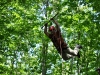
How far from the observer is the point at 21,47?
19.9 meters

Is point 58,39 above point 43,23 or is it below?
above

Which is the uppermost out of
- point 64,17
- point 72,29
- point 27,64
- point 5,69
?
point 64,17

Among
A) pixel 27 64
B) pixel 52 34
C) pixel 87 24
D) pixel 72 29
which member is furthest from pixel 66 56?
pixel 27 64

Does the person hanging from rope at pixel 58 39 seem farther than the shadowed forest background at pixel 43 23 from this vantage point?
No

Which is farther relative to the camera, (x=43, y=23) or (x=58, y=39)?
(x=43, y=23)

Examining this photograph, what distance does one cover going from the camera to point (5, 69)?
16.2m

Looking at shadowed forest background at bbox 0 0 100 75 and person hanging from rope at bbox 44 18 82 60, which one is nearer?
person hanging from rope at bbox 44 18 82 60

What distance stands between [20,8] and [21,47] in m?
3.45

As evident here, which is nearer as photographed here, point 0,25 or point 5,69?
point 0,25

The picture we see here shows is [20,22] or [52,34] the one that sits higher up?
[52,34]

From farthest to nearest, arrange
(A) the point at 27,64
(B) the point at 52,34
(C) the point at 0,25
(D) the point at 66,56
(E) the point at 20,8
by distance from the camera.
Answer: (A) the point at 27,64 → (E) the point at 20,8 → (C) the point at 0,25 → (D) the point at 66,56 → (B) the point at 52,34

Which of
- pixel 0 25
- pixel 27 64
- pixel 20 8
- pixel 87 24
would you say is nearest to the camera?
pixel 0 25

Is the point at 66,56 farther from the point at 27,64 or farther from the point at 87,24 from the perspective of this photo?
the point at 27,64

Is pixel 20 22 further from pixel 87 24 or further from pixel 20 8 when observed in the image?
pixel 87 24
